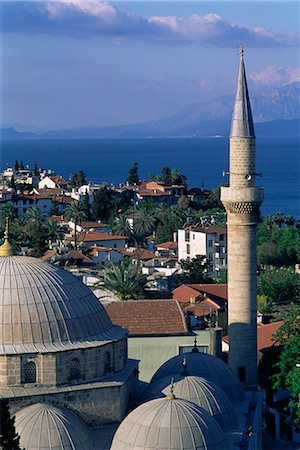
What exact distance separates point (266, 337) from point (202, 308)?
4272 mm

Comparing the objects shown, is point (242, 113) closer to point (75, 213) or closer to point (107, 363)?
point (107, 363)

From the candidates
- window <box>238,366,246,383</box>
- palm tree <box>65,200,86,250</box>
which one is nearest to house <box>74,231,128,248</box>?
palm tree <box>65,200,86,250</box>

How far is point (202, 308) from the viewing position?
3431 centimetres

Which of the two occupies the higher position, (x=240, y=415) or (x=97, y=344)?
(x=97, y=344)

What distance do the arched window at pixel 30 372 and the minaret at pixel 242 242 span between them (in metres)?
7.31

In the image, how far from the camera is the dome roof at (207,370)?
21.4 metres

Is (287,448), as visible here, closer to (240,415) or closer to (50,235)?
(240,415)

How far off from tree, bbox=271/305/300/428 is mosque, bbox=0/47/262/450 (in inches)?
147

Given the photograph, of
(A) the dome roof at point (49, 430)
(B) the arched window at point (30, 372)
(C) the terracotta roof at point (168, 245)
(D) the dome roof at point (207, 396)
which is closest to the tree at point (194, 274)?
(C) the terracotta roof at point (168, 245)

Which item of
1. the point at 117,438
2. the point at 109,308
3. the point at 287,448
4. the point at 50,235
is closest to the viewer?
the point at 117,438

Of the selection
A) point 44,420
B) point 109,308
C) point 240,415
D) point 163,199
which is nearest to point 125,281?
point 109,308

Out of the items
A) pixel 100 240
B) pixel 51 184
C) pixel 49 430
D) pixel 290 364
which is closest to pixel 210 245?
pixel 100 240

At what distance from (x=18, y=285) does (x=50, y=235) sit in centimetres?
3705

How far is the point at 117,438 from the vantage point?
1688 cm
